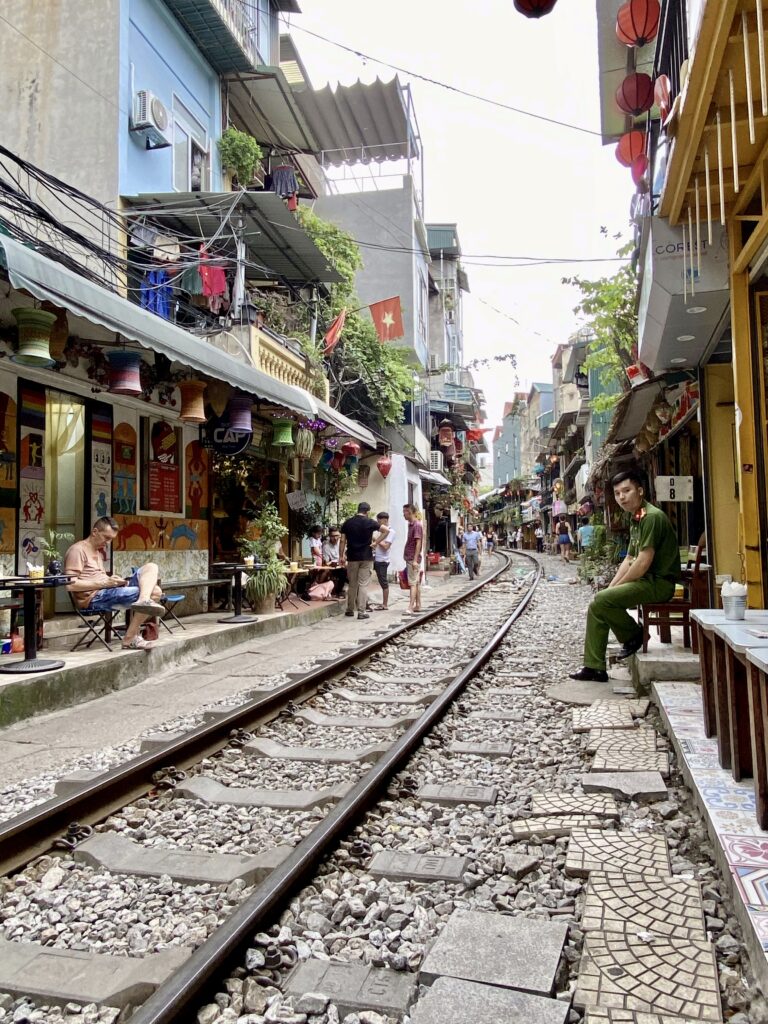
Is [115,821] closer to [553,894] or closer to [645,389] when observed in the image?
[553,894]

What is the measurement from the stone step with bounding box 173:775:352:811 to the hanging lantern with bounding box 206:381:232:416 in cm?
691

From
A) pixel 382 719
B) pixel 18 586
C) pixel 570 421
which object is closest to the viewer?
pixel 382 719

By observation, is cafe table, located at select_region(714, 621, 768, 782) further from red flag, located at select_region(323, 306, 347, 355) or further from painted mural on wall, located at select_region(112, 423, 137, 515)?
red flag, located at select_region(323, 306, 347, 355)

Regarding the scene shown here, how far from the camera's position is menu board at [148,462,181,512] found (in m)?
10.7

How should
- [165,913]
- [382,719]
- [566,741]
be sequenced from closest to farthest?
[165,913] < [566,741] < [382,719]

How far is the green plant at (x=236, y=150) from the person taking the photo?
14.5 m

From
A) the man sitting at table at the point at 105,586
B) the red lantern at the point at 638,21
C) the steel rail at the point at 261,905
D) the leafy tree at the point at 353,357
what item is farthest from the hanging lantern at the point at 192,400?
the leafy tree at the point at 353,357

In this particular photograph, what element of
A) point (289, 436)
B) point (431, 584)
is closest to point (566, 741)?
point (289, 436)

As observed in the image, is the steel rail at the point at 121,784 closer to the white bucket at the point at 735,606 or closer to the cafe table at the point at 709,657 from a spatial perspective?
the cafe table at the point at 709,657

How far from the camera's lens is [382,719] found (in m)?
5.94

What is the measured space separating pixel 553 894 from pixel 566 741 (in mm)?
2337

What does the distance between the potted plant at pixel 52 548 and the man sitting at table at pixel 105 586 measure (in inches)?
5.4

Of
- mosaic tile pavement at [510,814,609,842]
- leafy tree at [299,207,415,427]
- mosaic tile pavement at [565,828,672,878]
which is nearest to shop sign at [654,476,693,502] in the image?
mosaic tile pavement at [510,814,609,842]

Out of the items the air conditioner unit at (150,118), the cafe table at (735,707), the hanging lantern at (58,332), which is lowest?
the cafe table at (735,707)
